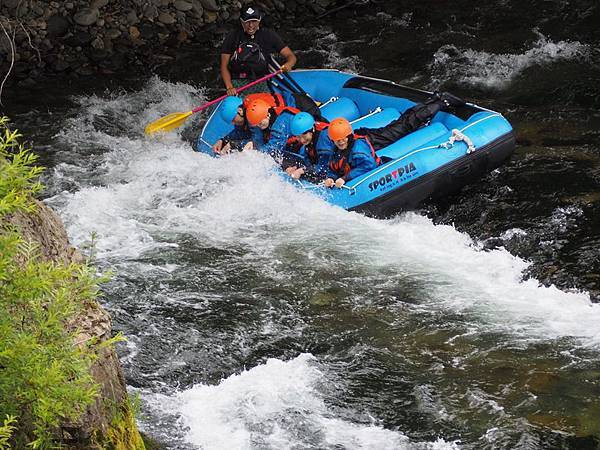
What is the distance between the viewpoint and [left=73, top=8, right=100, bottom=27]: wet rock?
1180 centimetres

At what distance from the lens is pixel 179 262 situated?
7254 millimetres

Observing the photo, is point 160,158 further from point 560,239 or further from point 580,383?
point 580,383

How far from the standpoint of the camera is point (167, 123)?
378 inches

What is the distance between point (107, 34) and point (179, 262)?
18.8 feet

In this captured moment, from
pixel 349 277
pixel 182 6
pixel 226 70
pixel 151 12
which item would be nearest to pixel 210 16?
pixel 182 6

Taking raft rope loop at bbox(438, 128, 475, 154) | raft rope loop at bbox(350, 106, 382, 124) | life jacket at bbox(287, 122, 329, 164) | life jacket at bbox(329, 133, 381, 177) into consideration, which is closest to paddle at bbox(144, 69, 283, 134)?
raft rope loop at bbox(350, 106, 382, 124)

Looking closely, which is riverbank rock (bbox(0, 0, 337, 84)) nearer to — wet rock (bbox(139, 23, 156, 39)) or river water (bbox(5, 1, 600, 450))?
wet rock (bbox(139, 23, 156, 39))

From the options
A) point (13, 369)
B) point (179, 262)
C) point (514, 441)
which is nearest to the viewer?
point (13, 369)

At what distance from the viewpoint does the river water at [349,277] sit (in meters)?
5.31

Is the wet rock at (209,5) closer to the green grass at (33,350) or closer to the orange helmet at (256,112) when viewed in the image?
the orange helmet at (256,112)

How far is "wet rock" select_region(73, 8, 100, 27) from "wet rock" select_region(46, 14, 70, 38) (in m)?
0.18

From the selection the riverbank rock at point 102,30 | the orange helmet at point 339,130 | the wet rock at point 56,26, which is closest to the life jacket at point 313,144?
the orange helmet at point 339,130

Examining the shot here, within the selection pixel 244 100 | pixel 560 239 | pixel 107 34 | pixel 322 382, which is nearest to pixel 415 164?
pixel 560 239

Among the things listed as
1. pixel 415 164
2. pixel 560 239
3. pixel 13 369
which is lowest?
pixel 560 239
